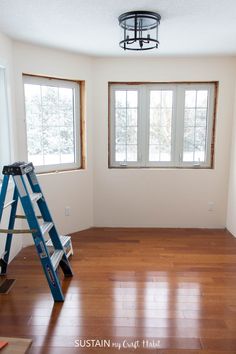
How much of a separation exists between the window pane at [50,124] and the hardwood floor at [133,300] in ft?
4.02

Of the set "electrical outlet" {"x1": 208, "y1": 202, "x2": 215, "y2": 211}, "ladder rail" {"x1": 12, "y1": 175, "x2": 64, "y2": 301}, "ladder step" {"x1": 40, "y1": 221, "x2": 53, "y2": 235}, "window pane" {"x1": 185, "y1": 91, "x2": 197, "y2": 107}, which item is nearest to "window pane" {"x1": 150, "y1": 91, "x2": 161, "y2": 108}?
"window pane" {"x1": 185, "y1": 91, "x2": 197, "y2": 107}

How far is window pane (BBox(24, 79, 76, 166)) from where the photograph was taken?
3.69 meters

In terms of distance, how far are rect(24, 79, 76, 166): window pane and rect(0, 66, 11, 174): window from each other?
1.35ft

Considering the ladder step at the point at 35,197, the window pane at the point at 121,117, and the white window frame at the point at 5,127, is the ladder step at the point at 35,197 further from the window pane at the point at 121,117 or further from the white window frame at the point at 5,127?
the window pane at the point at 121,117

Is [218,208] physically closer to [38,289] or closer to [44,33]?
[38,289]

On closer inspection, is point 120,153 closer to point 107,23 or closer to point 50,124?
point 50,124

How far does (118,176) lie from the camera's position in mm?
4324

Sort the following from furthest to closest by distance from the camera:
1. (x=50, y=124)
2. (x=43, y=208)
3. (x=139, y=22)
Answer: (x=50, y=124)
(x=43, y=208)
(x=139, y=22)

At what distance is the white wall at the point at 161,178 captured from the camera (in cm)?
406

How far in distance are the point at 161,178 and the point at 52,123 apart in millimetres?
1728

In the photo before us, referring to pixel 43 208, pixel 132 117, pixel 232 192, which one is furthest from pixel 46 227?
pixel 232 192

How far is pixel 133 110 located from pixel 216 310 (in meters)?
2.81

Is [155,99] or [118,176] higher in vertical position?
[155,99]

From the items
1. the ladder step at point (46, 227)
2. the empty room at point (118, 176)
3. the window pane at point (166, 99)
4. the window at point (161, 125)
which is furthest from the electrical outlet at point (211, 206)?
the ladder step at point (46, 227)
